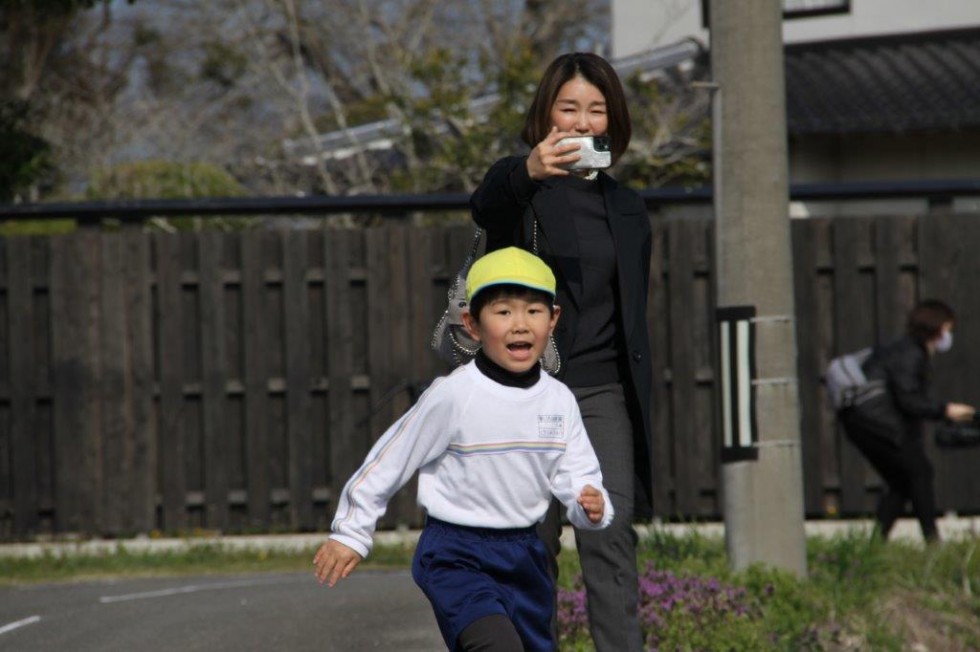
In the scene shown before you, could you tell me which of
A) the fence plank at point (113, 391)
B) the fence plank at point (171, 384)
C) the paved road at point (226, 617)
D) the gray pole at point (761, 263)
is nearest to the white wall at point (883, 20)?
the fence plank at point (171, 384)

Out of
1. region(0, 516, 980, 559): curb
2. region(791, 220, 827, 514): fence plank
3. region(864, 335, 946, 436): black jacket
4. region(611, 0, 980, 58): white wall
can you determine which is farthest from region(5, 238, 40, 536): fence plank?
region(611, 0, 980, 58): white wall

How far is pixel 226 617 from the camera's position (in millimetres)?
6988

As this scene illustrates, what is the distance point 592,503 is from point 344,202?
6366 millimetres

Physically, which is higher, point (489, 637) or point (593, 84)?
point (593, 84)

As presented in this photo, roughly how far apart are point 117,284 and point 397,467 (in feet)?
21.2

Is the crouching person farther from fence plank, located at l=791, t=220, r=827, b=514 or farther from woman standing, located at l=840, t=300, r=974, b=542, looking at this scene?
fence plank, located at l=791, t=220, r=827, b=514

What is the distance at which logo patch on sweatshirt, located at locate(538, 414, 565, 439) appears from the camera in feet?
14.2

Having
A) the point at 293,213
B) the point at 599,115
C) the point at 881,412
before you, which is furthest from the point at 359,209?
the point at 599,115

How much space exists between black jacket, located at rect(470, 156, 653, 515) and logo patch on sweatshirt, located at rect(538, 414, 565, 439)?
0.41 metres

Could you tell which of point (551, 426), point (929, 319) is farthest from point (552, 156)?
point (929, 319)

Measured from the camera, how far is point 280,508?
10.3m

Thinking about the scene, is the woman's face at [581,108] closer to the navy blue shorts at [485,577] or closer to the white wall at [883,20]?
the navy blue shorts at [485,577]

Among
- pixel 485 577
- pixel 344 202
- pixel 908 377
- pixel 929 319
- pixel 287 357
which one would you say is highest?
pixel 344 202

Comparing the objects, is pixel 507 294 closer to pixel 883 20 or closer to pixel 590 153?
pixel 590 153
